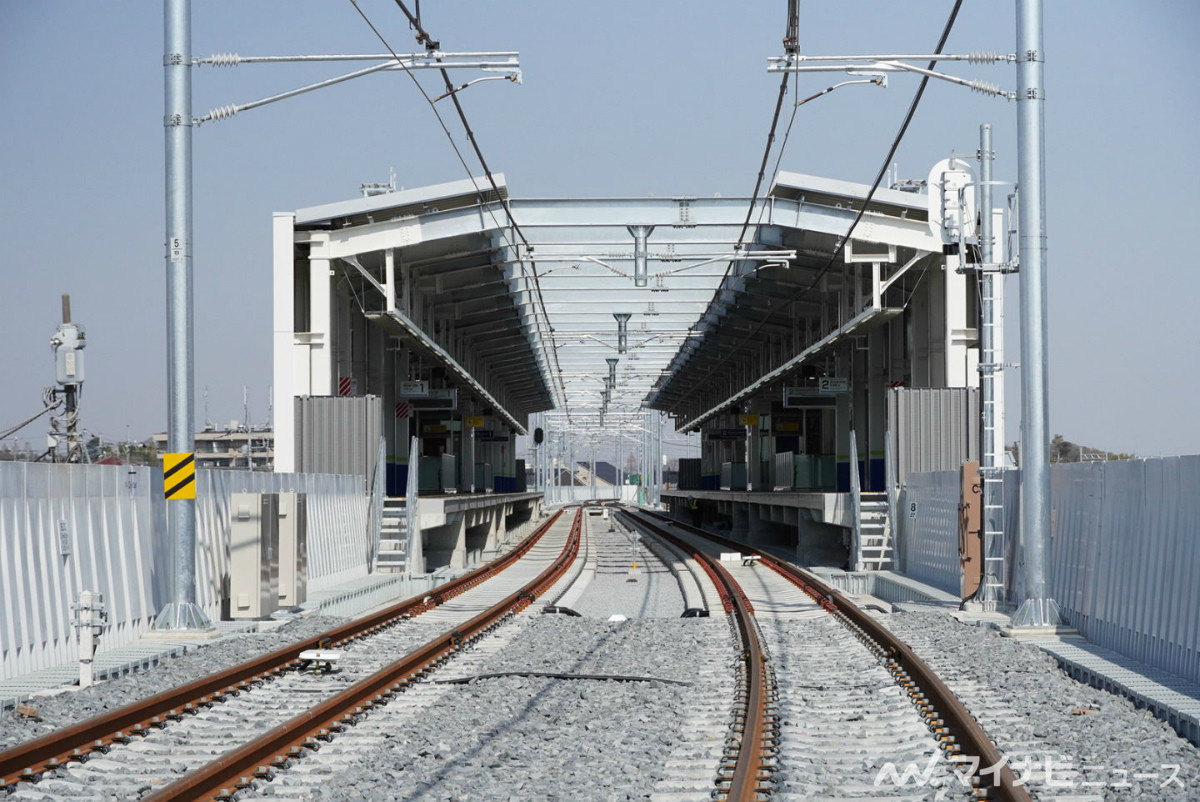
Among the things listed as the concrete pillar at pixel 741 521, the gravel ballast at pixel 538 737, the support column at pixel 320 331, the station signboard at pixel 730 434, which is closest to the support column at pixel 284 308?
the support column at pixel 320 331

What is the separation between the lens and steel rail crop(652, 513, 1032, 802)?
22.2 ft

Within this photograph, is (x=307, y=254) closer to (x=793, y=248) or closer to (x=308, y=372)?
(x=308, y=372)

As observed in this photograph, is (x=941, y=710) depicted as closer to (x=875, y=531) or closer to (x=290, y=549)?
(x=290, y=549)

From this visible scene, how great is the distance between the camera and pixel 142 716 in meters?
8.73

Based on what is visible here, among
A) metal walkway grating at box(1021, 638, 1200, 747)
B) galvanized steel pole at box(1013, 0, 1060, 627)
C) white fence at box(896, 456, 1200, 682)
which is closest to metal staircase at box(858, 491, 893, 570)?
white fence at box(896, 456, 1200, 682)

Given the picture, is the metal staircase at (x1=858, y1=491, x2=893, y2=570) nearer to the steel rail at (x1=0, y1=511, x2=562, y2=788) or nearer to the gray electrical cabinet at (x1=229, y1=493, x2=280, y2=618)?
the gray electrical cabinet at (x1=229, y1=493, x2=280, y2=618)

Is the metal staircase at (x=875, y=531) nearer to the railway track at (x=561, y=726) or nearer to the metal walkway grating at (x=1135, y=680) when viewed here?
the railway track at (x=561, y=726)

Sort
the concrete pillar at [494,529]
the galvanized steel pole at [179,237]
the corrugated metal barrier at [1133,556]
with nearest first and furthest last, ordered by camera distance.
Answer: the corrugated metal barrier at [1133,556] → the galvanized steel pole at [179,237] → the concrete pillar at [494,529]

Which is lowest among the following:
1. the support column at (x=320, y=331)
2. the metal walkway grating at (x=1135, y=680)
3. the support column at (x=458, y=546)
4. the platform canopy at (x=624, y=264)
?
the support column at (x=458, y=546)

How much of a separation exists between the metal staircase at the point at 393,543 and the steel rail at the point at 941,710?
9798mm

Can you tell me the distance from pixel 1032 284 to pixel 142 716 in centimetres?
935

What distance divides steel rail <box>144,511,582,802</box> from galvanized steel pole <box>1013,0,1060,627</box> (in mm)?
5782

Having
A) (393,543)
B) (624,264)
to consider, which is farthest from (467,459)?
(393,543)

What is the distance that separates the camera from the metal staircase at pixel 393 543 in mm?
24859
